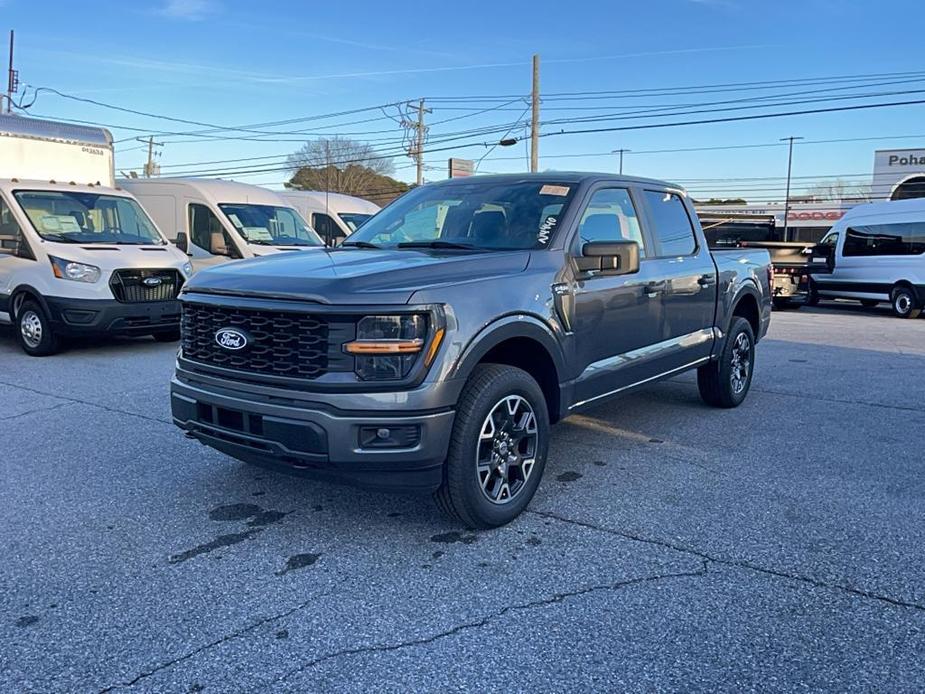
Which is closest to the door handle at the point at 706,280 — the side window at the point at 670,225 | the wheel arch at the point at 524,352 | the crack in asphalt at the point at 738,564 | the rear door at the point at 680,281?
the rear door at the point at 680,281

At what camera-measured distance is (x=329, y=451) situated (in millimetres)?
3480

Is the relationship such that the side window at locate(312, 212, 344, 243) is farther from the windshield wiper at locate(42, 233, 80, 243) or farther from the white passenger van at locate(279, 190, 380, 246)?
the windshield wiper at locate(42, 233, 80, 243)

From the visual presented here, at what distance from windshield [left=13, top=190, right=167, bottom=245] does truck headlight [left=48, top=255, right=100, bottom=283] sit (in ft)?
1.76

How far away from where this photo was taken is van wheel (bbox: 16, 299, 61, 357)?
9.23 meters

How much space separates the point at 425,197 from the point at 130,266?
5.49 meters

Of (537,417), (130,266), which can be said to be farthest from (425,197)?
(130,266)

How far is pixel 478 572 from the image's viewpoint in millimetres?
3506

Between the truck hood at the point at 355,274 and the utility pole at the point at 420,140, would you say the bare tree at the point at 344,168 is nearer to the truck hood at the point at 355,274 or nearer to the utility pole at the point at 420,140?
the utility pole at the point at 420,140

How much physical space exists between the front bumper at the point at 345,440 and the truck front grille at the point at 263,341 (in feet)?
0.55

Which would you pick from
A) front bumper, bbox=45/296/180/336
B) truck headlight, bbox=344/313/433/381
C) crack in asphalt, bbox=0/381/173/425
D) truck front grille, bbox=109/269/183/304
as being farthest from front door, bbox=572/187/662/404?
front bumper, bbox=45/296/180/336

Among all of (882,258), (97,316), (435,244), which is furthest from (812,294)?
(435,244)

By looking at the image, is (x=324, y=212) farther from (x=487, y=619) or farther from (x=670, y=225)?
(x=487, y=619)

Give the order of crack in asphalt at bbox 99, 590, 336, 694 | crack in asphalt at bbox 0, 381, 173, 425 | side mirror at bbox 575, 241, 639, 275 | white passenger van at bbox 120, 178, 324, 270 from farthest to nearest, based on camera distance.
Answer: white passenger van at bbox 120, 178, 324, 270 → crack in asphalt at bbox 0, 381, 173, 425 → side mirror at bbox 575, 241, 639, 275 → crack in asphalt at bbox 99, 590, 336, 694

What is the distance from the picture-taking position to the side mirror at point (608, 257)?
170 inches
